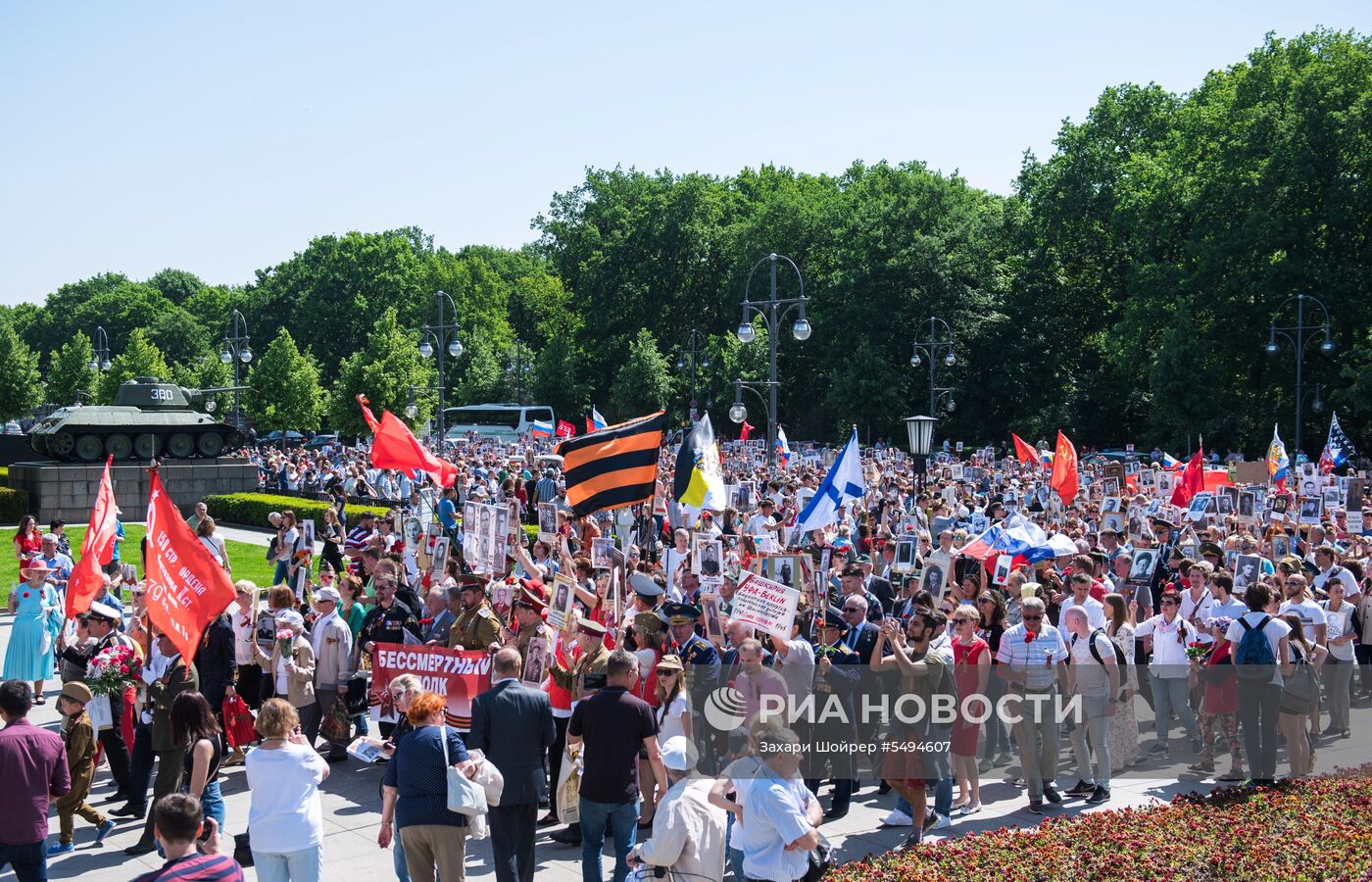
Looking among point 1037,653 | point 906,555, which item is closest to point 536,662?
point 1037,653

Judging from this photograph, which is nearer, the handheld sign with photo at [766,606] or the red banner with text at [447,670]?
the handheld sign with photo at [766,606]

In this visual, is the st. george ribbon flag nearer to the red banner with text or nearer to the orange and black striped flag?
the orange and black striped flag

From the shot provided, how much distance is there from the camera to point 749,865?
6.18 m

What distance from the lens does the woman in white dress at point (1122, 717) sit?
33.6 ft

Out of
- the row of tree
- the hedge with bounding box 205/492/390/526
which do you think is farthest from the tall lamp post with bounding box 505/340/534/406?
the hedge with bounding box 205/492/390/526

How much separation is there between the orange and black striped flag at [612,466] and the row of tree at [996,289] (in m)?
Result: 32.5

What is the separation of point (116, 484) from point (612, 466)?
2705 centimetres

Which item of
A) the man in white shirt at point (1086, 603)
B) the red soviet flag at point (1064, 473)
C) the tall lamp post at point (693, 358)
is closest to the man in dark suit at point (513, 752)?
the man in white shirt at point (1086, 603)

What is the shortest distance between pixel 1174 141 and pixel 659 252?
32.2 meters

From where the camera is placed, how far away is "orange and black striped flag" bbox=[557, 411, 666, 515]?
43.0 feet

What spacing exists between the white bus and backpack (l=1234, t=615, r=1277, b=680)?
59.7m

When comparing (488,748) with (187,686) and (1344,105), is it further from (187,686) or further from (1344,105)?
(1344,105)

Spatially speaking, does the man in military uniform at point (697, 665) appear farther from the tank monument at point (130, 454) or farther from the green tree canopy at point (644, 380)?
the green tree canopy at point (644, 380)

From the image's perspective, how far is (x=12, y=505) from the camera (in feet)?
110
